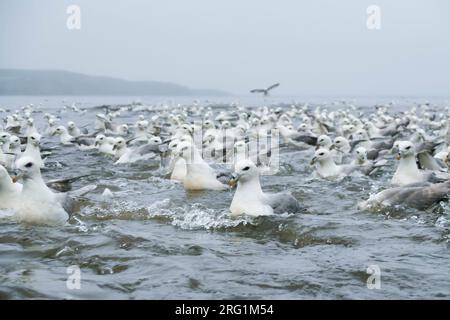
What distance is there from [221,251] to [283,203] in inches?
80.2

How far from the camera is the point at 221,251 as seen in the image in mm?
7961

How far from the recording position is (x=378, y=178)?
45.6 feet

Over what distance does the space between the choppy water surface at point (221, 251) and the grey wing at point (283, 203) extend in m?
0.22

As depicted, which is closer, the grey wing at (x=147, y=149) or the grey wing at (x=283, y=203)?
the grey wing at (x=283, y=203)

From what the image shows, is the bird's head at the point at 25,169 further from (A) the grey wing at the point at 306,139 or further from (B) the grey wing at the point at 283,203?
(A) the grey wing at the point at 306,139

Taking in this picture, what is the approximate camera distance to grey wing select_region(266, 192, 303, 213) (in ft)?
31.6

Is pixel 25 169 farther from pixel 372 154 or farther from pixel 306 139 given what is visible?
pixel 306 139

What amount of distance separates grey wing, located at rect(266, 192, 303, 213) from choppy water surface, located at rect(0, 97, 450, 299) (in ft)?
0.73

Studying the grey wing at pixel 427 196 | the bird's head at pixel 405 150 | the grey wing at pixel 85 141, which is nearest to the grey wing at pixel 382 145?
the bird's head at pixel 405 150

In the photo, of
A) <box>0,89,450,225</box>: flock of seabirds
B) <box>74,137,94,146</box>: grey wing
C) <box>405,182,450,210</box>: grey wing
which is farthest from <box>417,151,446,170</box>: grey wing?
<box>74,137,94,146</box>: grey wing

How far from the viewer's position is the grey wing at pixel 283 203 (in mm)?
9625

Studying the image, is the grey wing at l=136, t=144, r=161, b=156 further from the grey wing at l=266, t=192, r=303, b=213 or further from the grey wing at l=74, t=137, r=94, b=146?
the grey wing at l=266, t=192, r=303, b=213
